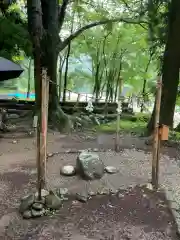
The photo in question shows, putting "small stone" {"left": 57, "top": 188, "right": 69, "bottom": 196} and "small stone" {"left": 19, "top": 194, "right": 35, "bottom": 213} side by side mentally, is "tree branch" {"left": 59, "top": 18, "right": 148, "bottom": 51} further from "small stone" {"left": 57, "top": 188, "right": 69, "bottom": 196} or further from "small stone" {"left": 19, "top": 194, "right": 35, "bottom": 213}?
"small stone" {"left": 19, "top": 194, "right": 35, "bottom": 213}

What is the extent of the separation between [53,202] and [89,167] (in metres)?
1.08

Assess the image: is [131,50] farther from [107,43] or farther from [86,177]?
[86,177]

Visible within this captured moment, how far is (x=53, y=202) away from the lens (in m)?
3.64

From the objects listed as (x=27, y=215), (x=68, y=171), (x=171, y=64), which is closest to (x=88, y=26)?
(x=171, y=64)

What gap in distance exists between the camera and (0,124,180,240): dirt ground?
10.4 feet

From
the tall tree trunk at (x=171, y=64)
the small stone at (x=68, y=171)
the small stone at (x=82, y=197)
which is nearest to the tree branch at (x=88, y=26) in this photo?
the tall tree trunk at (x=171, y=64)

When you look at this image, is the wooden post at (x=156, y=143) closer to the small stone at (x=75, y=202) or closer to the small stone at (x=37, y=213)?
the small stone at (x=75, y=202)

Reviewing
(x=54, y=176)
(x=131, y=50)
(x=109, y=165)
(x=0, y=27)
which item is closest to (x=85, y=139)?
(x=109, y=165)

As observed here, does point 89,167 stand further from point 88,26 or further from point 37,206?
point 88,26

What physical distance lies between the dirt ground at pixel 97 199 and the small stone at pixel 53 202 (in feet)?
0.30

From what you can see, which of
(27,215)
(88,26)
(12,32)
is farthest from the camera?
(12,32)

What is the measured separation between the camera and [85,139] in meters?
7.31

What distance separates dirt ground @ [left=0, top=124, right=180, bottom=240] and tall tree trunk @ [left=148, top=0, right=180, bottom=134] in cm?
128

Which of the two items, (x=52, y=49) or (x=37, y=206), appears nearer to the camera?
(x=37, y=206)
